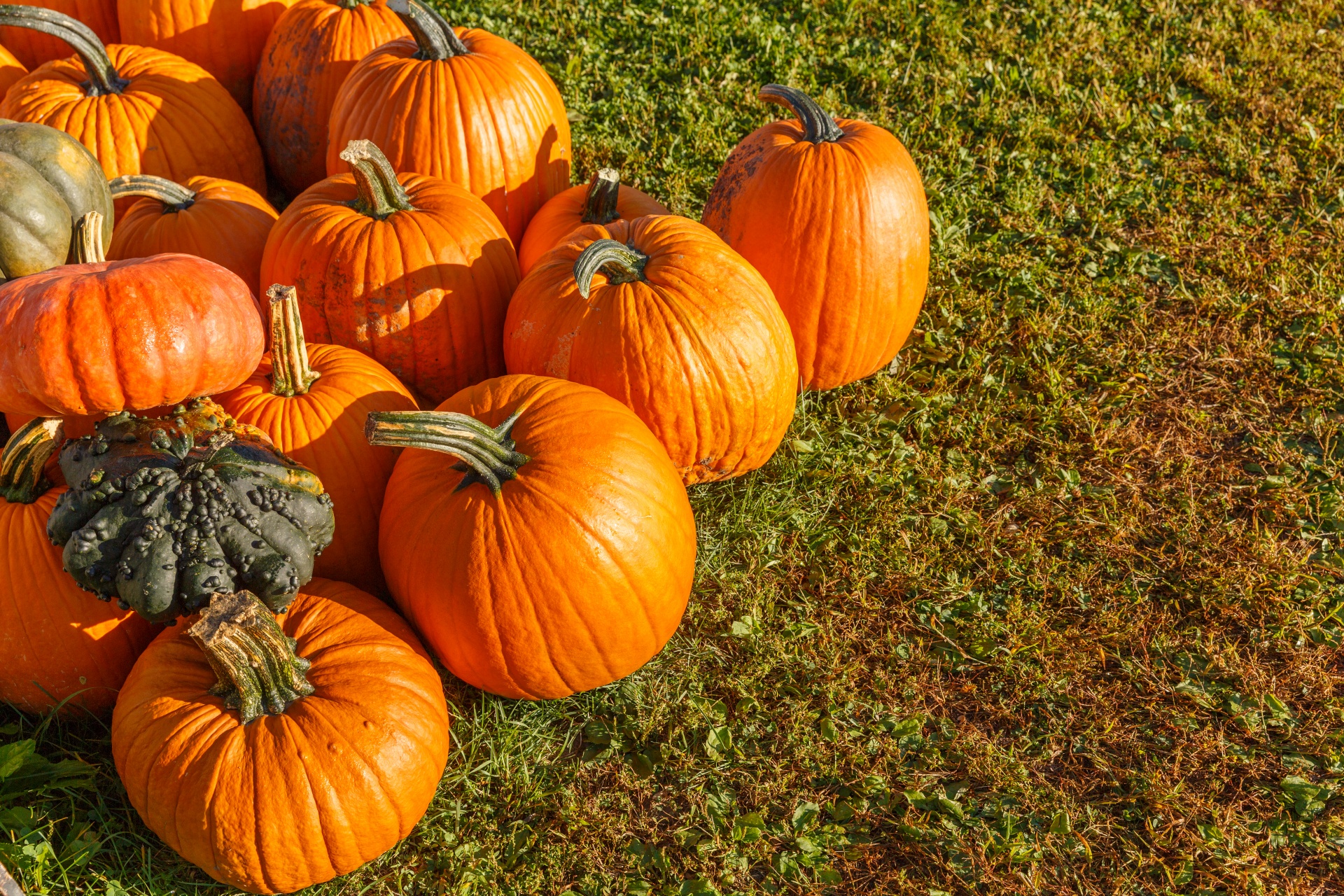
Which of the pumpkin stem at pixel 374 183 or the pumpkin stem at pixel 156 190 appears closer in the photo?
the pumpkin stem at pixel 374 183

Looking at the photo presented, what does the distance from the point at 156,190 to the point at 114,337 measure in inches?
56.9

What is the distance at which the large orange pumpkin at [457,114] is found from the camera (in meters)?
4.23

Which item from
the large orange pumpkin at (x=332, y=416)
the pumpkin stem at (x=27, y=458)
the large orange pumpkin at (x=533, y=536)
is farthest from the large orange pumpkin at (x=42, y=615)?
the large orange pumpkin at (x=533, y=536)

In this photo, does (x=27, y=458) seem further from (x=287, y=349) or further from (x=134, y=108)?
(x=134, y=108)

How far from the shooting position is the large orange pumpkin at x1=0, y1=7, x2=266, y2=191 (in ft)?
14.5

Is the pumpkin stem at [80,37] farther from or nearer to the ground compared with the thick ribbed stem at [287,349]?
farther from the ground

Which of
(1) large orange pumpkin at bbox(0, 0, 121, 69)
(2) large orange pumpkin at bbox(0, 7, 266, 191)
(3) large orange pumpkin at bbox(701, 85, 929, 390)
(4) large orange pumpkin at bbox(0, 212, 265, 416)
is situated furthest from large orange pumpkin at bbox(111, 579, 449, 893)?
(1) large orange pumpkin at bbox(0, 0, 121, 69)

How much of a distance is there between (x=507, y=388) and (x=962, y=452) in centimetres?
204

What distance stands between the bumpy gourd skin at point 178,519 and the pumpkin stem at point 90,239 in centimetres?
69

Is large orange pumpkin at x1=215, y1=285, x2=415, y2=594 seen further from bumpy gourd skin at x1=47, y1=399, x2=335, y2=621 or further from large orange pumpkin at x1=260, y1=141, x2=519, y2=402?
bumpy gourd skin at x1=47, y1=399, x2=335, y2=621

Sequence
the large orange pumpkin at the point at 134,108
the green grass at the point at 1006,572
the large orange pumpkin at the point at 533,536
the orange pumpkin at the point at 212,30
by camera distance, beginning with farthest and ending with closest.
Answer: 1. the orange pumpkin at the point at 212,30
2. the large orange pumpkin at the point at 134,108
3. the green grass at the point at 1006,572
4. the large orange pumpkin at the point at 533,536

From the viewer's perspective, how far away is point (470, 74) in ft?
14.1

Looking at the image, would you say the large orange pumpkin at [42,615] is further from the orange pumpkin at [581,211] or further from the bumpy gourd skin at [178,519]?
the orange pumpkin at [581,211]

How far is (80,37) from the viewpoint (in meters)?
4.34
